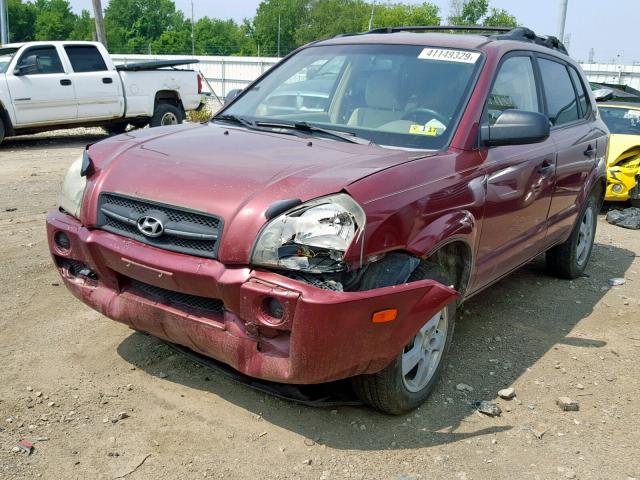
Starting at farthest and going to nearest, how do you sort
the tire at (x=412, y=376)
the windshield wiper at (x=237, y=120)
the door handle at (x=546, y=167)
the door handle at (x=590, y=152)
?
1. the door handle at (x=590, y=152)
2. the door handle at (x=546, y=167)
3. the windshield wiper at (x=237, y=120)
4. the tire at (x=412, y=376)

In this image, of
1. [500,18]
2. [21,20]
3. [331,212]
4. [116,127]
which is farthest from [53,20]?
[331,212]

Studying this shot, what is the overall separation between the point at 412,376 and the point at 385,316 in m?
0.79

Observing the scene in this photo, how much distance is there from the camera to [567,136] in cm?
509

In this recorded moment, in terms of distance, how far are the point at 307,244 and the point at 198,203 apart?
0.54 metres

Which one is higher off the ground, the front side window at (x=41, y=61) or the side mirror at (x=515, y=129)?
the side mirror at (x=515, y=129)

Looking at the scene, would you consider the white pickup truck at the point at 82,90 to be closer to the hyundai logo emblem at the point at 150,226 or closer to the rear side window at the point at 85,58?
the rear side window at the point at 85,58

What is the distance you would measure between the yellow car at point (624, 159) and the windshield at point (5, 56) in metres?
10.0

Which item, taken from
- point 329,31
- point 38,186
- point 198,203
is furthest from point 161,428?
point 329,31

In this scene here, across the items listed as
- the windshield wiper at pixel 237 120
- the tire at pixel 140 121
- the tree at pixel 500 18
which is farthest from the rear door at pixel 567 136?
the tree at pixel 500 18

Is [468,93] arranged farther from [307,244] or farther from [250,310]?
[250,310]

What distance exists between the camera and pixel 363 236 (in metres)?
2.89

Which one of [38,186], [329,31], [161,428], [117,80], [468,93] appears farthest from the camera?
[329,31]

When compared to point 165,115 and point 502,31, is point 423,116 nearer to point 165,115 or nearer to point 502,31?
point 502,31

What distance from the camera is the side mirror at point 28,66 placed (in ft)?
39.9
